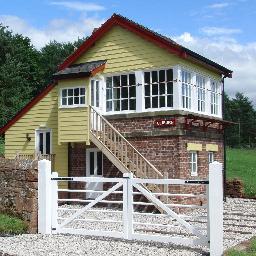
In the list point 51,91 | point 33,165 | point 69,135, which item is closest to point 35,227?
point 33,165

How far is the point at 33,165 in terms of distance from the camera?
11711mm

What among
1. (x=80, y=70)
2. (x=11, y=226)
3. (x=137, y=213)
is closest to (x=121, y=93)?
(x=80, y=70)

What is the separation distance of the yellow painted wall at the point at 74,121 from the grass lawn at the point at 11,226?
24.7 ft

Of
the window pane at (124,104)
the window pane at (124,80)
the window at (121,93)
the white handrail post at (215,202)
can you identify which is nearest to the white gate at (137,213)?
the white handrail post at (215,202)

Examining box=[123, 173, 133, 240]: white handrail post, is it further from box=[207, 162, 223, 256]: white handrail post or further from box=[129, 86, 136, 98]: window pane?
box=[129, 86, 136, 98]: window pane

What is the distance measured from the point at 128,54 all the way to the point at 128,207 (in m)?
9.91

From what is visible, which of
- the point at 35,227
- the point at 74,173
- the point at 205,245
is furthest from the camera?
the point at 74,173

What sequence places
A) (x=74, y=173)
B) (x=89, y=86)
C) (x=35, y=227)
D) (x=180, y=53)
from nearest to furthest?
(x=35, y=227) < (x=180, y=53) < (x=89, y=86) < (x=74, y=173)

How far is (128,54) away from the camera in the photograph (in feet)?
63.4

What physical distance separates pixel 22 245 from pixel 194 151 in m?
10.6

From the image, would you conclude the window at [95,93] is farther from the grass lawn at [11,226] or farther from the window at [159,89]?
the grass lawn at [11,226]

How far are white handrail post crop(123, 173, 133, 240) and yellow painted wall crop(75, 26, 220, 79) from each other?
28.3 feet

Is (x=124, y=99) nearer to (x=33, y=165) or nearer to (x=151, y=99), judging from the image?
(x=151, y=99)

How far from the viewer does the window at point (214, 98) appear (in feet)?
70.0
